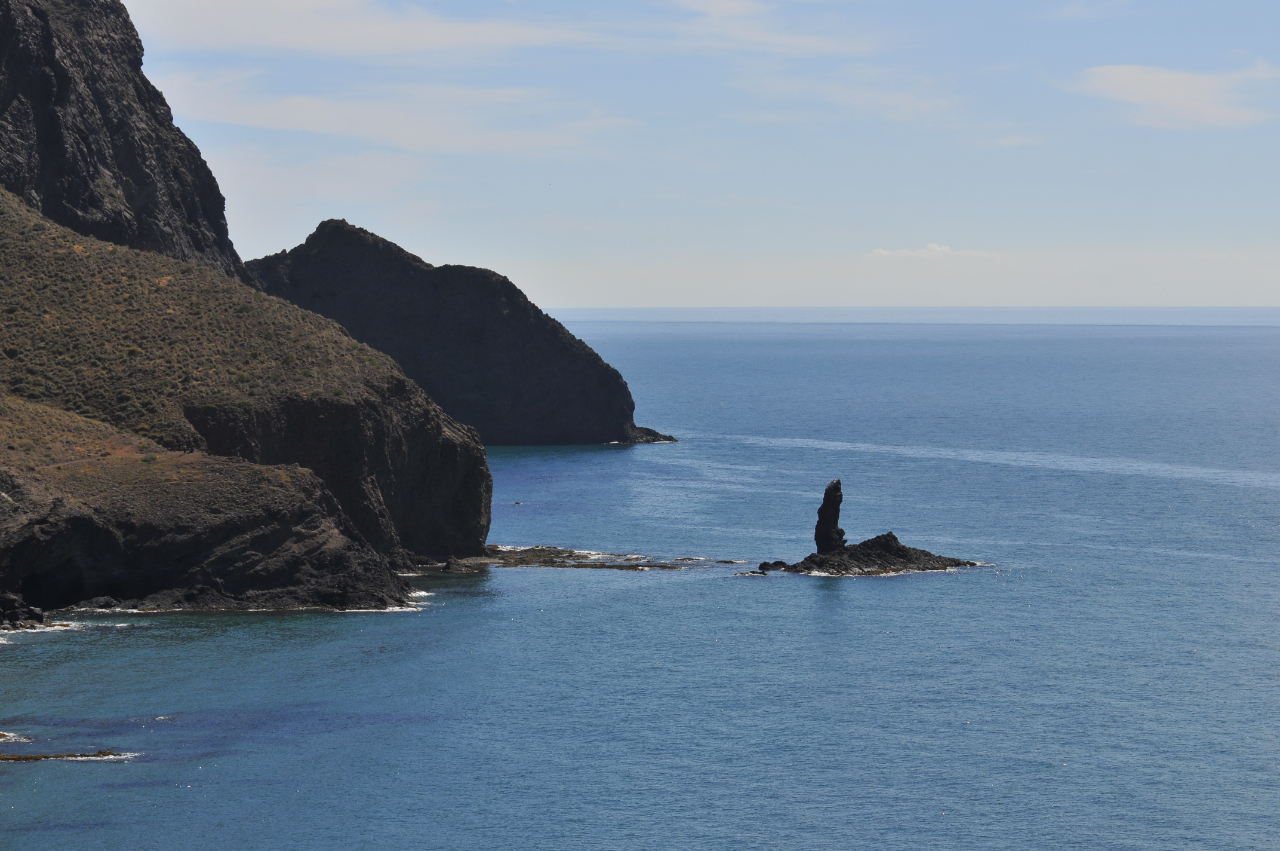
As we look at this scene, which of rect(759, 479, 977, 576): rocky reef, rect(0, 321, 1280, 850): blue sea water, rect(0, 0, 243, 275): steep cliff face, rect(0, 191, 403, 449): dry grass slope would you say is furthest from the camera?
rect(0, 0, 243, 275): steep cliff face

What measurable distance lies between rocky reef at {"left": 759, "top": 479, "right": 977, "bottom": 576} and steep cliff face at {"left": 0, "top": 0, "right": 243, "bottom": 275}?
7785 centimetres

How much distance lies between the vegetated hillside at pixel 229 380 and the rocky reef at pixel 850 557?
26913 mm

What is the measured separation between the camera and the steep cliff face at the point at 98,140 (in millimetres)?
127125

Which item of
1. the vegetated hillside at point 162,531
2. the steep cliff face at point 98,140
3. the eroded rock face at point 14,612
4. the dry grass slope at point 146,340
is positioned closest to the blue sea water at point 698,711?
the eroded rock face at point 14,612

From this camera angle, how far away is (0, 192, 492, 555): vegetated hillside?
9312cm

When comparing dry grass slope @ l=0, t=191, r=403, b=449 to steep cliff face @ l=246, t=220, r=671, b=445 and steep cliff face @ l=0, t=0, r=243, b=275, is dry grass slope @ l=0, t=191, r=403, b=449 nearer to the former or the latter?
steep cliff face @ l=0, t=0, r=243, b=275

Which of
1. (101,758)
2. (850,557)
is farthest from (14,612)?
(850,557)

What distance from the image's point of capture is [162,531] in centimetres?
8025

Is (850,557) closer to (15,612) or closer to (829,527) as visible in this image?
(829,527)

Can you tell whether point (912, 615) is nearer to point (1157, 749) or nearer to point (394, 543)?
point (1157, 749)

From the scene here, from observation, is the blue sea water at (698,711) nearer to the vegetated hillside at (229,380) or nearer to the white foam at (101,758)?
the white foam at (101,758)

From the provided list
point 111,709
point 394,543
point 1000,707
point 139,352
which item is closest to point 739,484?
point 394,543

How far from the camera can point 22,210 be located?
114750mm

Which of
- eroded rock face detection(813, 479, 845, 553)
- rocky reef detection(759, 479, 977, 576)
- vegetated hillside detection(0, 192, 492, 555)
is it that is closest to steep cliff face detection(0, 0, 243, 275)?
vegetated hillside detection(0, 192, 492, 555)
